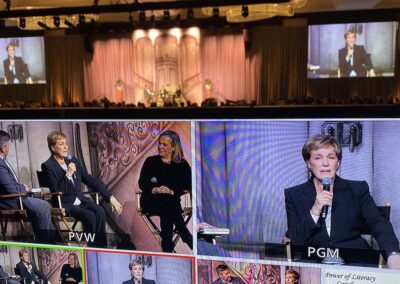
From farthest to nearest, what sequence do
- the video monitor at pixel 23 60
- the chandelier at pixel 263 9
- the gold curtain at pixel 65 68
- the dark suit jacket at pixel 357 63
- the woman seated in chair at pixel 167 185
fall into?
the video monitor at pixel 23 60, the gold curtain at pixel 65 68, the dark suit jacket at pixel 357 63, the chandelier at pixel 263 9, the woman seated in chair at pixel 167 185

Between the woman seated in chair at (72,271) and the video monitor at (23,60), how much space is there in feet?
42.3

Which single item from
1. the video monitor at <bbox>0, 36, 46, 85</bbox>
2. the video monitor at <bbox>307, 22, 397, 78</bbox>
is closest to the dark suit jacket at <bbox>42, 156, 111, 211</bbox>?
the video monitor at <bbox>307, 22, 397, 78</bbox>

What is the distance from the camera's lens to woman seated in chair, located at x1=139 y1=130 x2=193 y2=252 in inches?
49.1

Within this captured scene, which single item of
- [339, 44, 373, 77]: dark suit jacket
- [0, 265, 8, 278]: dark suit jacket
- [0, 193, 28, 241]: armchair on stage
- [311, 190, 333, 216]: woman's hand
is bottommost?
[0, 265, 8, 278]: dark suit jacket

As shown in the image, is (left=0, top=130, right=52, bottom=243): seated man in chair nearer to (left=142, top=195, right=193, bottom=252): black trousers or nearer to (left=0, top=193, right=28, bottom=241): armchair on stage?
(left=0, top=193, right=28, bottom=241): armchair on stage

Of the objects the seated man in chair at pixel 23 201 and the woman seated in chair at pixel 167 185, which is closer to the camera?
the woman seated in chair at pixel 167 185

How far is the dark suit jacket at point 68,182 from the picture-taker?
51.2 inches

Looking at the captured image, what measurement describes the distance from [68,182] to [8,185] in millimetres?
202

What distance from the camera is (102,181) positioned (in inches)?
51.0

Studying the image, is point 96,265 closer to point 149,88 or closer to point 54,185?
point 54,185

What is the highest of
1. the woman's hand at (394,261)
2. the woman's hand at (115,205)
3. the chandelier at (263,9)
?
the chandelier at (263,9)

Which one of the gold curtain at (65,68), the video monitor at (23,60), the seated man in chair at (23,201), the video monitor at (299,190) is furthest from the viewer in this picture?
the video monitor at (23,60)

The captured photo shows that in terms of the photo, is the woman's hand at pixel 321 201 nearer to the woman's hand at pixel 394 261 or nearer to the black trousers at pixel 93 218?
the woman's hand at pixel 394 261

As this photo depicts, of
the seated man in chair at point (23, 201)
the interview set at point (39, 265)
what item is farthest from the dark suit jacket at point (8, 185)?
the interview set at point (39, 265)
